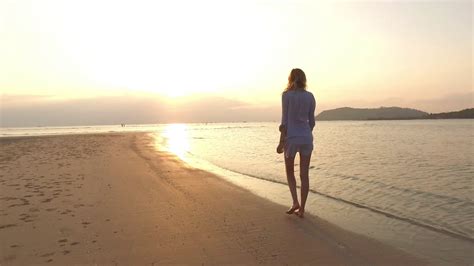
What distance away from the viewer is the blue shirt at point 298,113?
6625 mm

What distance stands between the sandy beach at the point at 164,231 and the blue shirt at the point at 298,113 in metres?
1.45

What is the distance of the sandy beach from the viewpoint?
479 centimetres

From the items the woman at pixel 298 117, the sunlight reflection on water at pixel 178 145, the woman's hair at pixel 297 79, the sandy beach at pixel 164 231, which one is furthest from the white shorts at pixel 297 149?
the sunlight reflection on water at pixel 178 145

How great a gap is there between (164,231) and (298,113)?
9.76 ft

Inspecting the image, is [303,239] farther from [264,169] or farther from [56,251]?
[264,169]

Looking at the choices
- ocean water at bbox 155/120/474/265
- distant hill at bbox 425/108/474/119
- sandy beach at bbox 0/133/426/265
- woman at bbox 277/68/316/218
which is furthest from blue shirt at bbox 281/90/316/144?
distant hill at bbox 425/108/474/119

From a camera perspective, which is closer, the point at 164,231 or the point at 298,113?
the point at 164,231

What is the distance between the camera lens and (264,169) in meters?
15.4

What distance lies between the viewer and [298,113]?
21.9 feet

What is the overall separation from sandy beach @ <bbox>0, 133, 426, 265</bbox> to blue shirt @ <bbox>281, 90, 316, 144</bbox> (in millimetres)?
1451

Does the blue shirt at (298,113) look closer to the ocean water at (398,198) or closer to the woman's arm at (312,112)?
the woman's arm at (312,112)

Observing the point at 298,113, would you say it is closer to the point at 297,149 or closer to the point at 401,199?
the point at 297,149

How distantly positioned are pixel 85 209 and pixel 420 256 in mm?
5916

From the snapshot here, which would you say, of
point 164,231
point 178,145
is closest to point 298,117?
point 164,231
